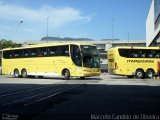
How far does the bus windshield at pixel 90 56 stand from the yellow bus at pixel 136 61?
361 centimetres

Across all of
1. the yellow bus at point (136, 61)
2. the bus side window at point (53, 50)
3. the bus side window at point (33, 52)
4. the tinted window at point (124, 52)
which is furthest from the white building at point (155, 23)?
the bus side window at point (53, 50)

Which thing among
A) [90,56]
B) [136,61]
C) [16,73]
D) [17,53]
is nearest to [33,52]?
[17,53]

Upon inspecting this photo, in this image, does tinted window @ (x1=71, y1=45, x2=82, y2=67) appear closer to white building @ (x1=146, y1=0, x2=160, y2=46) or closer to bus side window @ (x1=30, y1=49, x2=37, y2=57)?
bus side window @ (x1=30, y1=49, x2=37, y2=57)

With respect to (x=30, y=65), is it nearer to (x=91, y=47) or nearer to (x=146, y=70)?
(x=91, y=47)

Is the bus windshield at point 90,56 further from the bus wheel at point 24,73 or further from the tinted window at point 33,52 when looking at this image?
the bus wheel at point 24,73

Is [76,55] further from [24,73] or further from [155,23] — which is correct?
[155,23]

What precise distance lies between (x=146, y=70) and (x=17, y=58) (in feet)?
42.9

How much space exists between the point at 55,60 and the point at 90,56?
3535mm

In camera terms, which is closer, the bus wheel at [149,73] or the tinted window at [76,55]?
the tinted window at [76,55]

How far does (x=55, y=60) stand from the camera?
3759 cm

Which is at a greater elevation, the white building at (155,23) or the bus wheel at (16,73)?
the white building at (155,23)

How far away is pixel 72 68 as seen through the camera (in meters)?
36.0

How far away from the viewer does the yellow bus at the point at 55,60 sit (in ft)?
117

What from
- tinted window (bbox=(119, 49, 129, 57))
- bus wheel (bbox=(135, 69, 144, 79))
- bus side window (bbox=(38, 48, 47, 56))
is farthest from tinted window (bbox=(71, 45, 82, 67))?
bus wheel (bbox=(135, 69, 144, 79))
